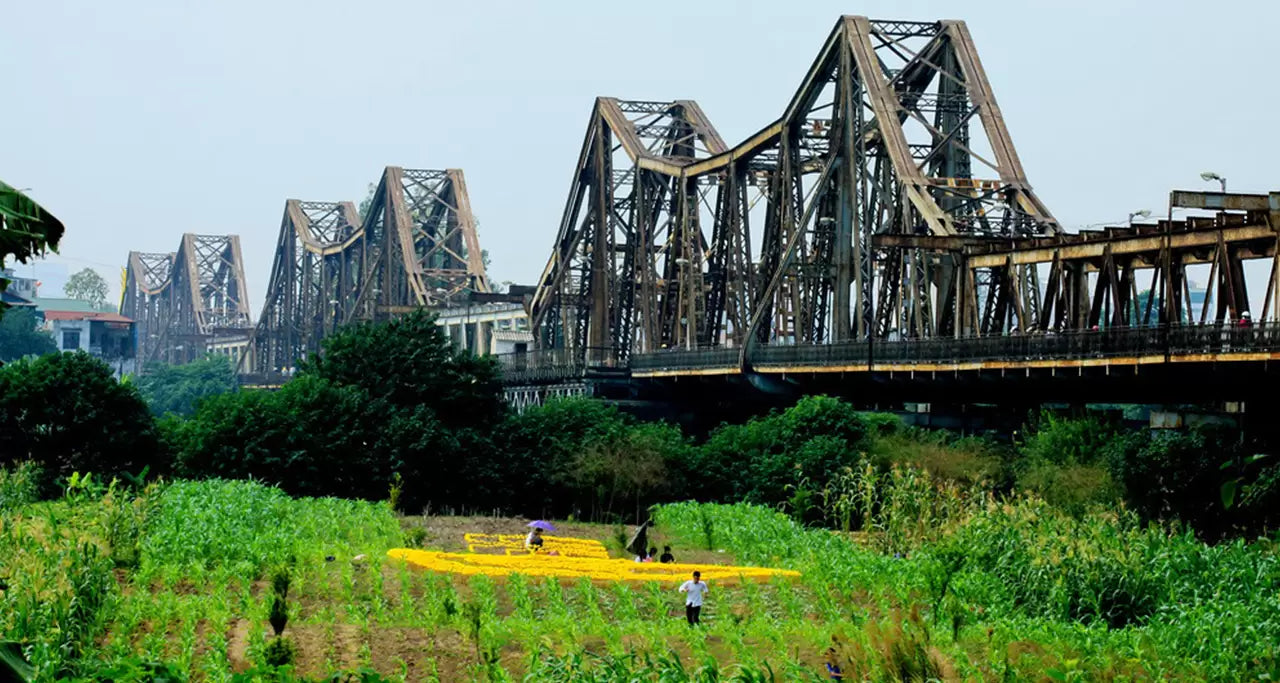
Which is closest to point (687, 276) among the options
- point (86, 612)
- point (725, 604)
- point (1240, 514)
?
point (1240, 514)

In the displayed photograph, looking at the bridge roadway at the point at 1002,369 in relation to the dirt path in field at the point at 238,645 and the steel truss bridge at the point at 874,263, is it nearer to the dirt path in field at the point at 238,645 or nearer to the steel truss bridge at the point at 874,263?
the steel truss bridge at the point at 874,263

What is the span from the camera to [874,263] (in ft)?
262

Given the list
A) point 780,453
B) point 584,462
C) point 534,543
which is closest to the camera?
point 534,543

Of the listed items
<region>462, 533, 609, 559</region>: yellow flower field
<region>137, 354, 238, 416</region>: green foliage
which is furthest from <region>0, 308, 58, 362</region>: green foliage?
<region>462, 533, 609, 559</region>: yellow flower field

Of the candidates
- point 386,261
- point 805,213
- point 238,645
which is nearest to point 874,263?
point 805,213

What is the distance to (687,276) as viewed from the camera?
96.7 m

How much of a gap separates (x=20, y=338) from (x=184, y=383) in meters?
15.6

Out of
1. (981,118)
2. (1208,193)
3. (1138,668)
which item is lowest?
(1138,668)

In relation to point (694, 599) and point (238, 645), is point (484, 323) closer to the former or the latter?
point (694, 599)

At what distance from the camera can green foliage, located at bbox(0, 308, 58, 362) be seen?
172625 mm

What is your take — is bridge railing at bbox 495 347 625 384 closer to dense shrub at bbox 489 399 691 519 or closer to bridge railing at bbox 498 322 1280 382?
bridge railing at bbox 498 322 1280 382

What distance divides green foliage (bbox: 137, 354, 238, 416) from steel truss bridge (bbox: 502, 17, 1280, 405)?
70.6m

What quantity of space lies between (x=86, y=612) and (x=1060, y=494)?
94.9 feet

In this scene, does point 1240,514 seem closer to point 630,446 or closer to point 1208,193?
point 1208,193
